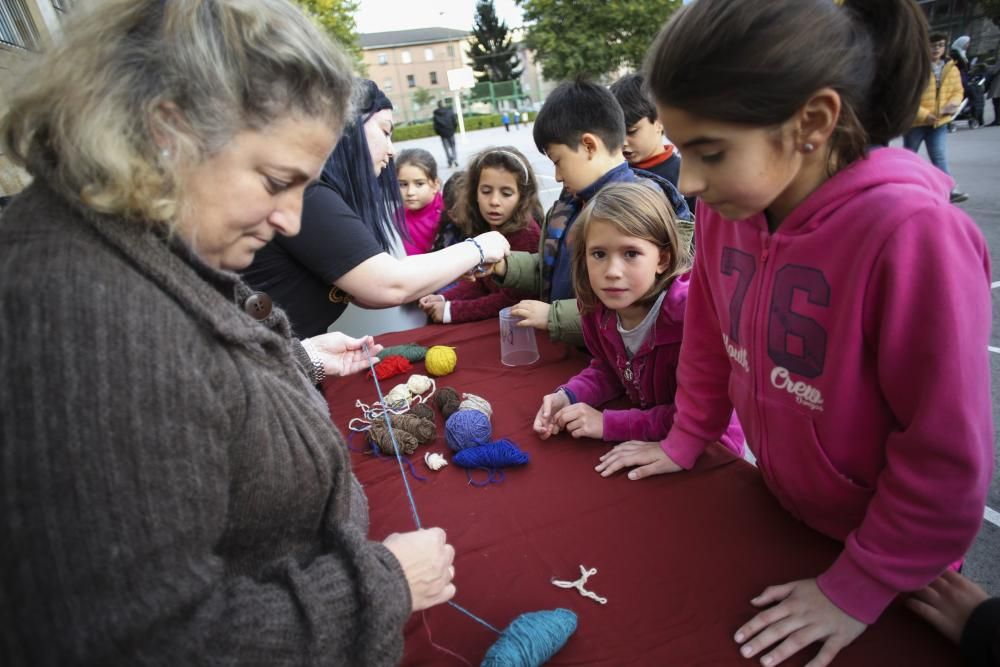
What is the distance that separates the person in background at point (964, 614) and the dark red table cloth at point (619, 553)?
0.02 meters

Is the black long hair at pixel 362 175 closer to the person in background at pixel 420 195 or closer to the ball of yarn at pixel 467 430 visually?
the ball of yarn at pixel 467 430

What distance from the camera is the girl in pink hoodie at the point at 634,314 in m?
1.39

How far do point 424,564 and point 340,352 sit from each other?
Result: 1191mm

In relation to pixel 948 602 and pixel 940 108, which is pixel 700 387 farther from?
pixel 940 108

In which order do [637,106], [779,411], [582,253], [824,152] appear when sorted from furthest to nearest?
[637,106] → [582,253] → [779,411] → [824,152]

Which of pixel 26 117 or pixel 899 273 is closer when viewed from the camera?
pixel 26 117

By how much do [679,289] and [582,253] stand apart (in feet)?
1.08

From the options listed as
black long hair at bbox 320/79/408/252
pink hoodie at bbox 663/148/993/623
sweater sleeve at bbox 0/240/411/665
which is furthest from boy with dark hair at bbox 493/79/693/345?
sweater sleeve at bbox 0/240/411/665

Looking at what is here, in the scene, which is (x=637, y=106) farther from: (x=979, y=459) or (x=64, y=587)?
(x=64, y=587)

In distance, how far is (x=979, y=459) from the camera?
2.43 ft

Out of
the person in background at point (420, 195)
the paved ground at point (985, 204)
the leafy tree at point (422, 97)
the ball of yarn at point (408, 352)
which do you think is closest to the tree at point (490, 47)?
the leafy tree at point (422, 97)

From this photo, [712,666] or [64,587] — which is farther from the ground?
[64,587]

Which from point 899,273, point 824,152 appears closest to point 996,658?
point 899,273

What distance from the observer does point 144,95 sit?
2.07 ft
